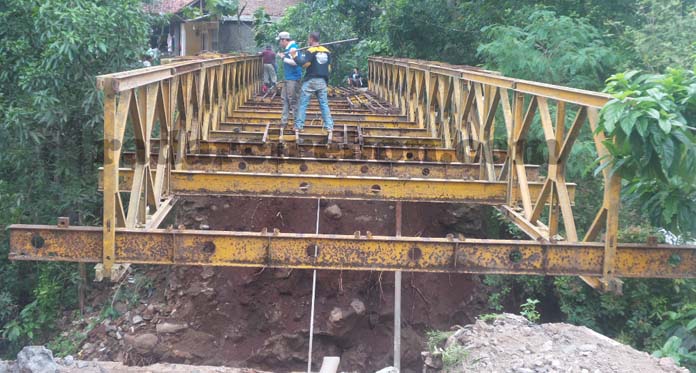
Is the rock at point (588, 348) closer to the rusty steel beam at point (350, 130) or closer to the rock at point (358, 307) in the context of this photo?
the rock at point (358, 307)

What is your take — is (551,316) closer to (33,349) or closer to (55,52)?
(33,349)

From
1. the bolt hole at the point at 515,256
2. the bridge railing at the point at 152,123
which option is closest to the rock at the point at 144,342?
the bridge railing at the point at 152,123

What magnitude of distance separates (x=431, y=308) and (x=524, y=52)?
157 inches

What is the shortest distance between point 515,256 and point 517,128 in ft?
5.29

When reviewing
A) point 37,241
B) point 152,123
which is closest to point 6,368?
point 37,241

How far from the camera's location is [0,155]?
10.0 m

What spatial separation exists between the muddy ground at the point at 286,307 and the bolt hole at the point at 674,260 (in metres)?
4.29

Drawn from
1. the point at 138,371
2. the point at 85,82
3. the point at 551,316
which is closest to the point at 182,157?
the point at 138,371

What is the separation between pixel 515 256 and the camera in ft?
16.0

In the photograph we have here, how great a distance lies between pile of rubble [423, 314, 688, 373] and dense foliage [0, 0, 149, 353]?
6177 mm

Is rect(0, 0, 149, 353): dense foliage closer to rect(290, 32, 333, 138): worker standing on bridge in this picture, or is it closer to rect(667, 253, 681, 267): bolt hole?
rect(290, 32, 333, 138): worker standing on bridge

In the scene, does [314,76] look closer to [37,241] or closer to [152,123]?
[152,123]

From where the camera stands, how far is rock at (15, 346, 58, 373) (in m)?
4.89

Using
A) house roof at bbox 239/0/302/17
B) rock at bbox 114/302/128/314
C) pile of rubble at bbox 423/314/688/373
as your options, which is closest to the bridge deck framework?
pile of rubble at bbox 423/314/688/373
